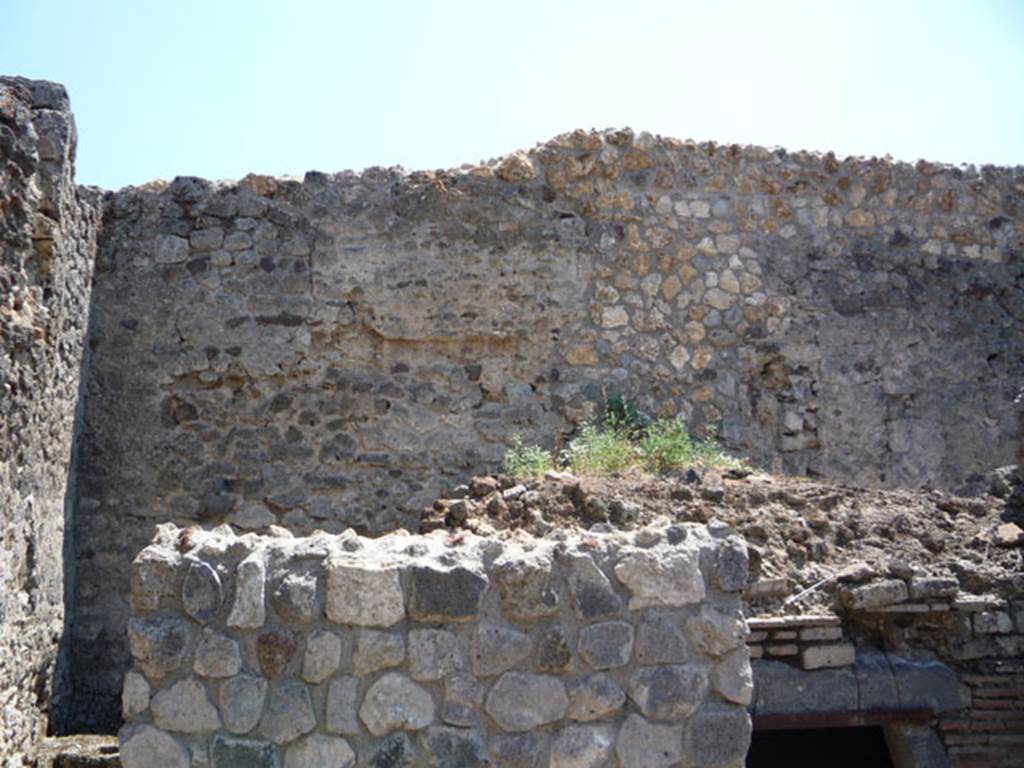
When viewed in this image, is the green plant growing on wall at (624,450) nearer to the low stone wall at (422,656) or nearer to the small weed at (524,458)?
the small weed at (524,458)

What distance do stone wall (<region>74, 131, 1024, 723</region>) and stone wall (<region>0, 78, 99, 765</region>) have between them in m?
1.23

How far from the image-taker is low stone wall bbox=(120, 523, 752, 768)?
3.65 metres

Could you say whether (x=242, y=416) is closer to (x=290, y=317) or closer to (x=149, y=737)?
A: (x=290, y=317)

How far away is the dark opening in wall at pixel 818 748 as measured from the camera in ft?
22.1

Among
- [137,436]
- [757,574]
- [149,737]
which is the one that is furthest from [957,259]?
[149,737]

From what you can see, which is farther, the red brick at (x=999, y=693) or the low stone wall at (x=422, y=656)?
the red brick at (x=999, y=693)

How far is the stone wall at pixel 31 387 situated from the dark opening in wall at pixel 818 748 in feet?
13.4

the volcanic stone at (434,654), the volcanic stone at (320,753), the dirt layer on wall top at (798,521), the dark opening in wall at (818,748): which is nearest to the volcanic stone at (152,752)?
the volcanic stone at (320,753)

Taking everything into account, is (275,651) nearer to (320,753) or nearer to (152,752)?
(320,753)

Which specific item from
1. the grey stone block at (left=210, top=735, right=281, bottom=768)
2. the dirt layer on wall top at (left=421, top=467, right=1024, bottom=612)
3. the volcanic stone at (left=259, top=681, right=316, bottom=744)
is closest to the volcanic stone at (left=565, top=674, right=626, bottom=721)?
the volcanic stone at (left=259, top=681, right=316, bottom=744)

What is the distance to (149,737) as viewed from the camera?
3658mm

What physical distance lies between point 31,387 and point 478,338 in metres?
3.30

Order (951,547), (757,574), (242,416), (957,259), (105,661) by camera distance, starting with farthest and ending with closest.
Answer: (957,259) → (242,416) → (105,661) → (951,547) → (757,574)

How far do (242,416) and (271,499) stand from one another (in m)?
0.65
